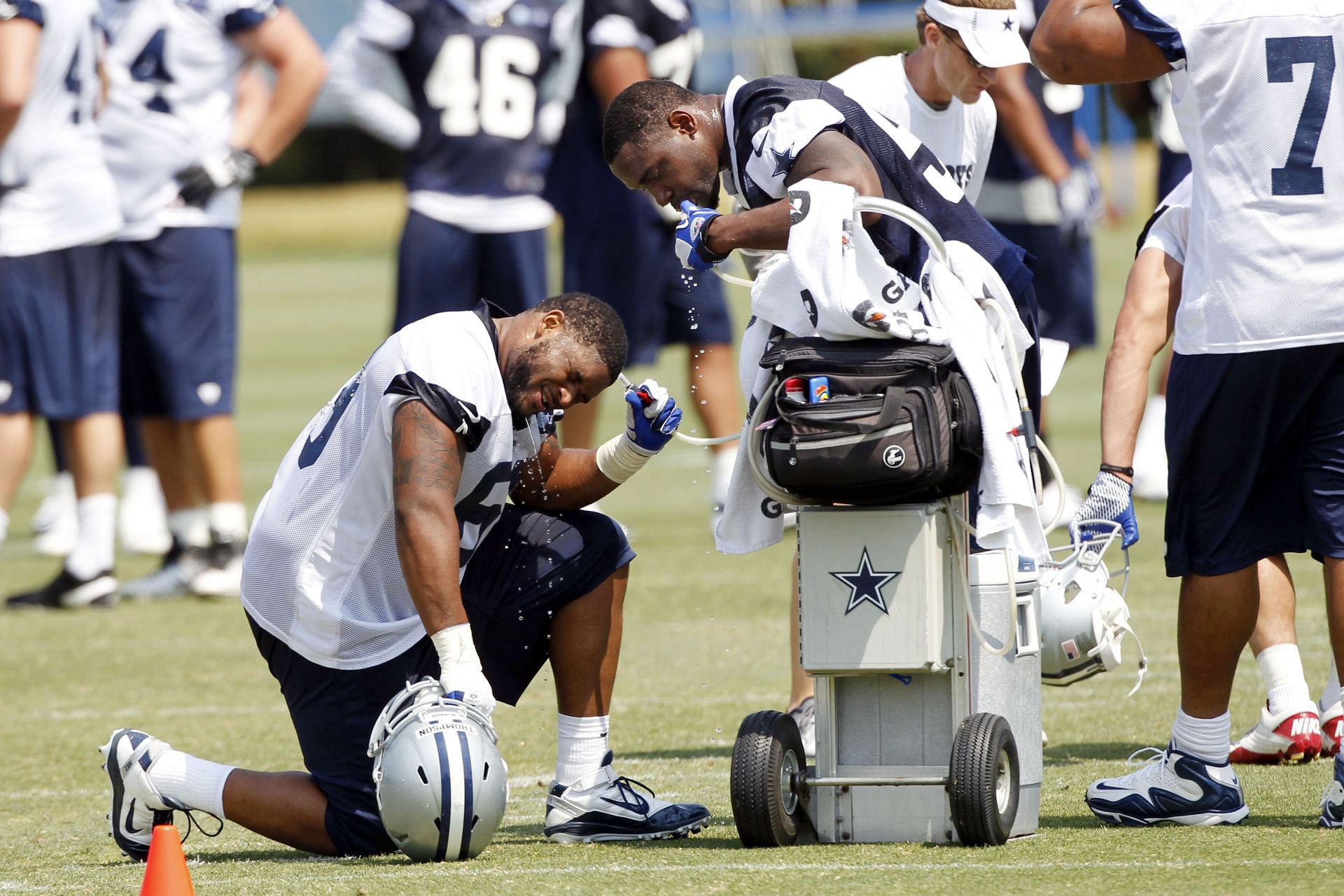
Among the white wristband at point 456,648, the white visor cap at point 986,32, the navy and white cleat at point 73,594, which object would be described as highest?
the white visor cap at point 986,32

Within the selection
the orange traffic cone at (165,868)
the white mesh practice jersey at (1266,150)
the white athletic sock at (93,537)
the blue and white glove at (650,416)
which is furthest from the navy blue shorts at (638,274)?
the orange traffic cone at (165,868)

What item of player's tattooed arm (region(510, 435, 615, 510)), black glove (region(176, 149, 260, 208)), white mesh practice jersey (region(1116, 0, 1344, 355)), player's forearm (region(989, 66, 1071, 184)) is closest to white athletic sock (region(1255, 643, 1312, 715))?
white mesh practice jersey (region(1116, 0, 1344, 355))

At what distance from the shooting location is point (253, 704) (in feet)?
21.8

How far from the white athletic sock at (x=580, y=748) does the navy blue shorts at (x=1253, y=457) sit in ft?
4.57

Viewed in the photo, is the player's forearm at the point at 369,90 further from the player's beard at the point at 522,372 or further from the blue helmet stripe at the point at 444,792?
the blue helmet stripe at the point at 444,792

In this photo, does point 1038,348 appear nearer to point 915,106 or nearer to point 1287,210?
point 1287,210

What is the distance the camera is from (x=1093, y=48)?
426 cm

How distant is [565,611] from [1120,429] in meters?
1.41

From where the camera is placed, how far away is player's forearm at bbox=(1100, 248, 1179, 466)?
15.9 ft

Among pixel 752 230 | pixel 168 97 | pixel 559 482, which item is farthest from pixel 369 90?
pixel 752 230

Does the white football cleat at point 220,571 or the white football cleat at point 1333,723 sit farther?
the white football cleat at point 220,571

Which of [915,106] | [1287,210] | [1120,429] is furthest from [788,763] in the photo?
[915,106]

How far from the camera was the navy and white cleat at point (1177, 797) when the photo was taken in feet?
14.6

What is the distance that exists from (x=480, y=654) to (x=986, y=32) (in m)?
2.30
